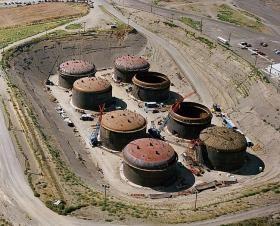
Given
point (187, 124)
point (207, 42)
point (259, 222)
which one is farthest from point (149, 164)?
point (207, 42)

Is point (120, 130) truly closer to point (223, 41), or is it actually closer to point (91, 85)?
point (91, 85)

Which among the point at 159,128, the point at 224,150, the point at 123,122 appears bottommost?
the point at 159,128

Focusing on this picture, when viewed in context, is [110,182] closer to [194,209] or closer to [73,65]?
[194,209]

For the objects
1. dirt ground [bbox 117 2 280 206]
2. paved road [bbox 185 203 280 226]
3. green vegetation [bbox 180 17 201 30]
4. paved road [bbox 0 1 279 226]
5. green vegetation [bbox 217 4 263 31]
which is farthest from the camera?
green vegetation [bbox 217 4 263 31]

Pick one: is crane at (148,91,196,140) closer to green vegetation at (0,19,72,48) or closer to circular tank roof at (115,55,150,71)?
circular tank roof at (115,55,150,71)

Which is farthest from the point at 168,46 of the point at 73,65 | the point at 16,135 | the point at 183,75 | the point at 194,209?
the point at 194,209

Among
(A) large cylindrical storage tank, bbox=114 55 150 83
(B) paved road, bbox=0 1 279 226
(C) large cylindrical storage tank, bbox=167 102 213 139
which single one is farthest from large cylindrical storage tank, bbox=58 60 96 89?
(B) paved road, bbox=0 1 279 226
